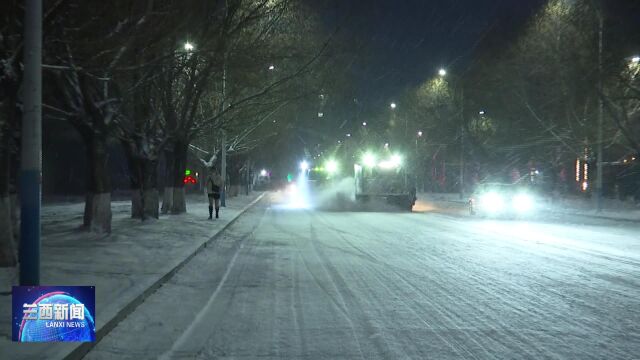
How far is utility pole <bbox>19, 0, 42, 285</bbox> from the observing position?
24.8 ft

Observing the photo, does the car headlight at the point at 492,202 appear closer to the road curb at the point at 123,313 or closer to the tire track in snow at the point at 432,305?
the tire track in snow at the point at 432,305

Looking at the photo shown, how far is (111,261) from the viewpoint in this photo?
11852 millimetres

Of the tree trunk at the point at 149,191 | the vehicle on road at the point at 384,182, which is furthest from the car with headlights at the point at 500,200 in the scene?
the tree trunk at the point at 149,191

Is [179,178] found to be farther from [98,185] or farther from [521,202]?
[521,202]

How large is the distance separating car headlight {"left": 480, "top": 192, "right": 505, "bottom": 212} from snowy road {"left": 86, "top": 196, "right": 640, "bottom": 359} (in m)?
14.7

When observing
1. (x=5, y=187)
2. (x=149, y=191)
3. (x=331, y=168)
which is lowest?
(x=149, y=191)

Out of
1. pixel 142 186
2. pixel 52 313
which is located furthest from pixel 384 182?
pixel 52 313

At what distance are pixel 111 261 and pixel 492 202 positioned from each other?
23279mm

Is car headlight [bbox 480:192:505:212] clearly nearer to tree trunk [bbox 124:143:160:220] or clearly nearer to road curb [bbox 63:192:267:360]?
tree trunk [bbox 124:143:160:220]

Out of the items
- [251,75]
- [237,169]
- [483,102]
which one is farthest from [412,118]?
[251,75]

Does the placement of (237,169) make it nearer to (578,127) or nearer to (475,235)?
(578,127)

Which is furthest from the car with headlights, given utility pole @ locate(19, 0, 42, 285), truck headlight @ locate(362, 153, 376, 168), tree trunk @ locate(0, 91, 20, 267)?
utility pole @ locate(19, 0, 42, 285)

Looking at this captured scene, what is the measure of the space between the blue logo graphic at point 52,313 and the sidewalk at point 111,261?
0.61 feet

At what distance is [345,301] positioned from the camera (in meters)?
8.95
